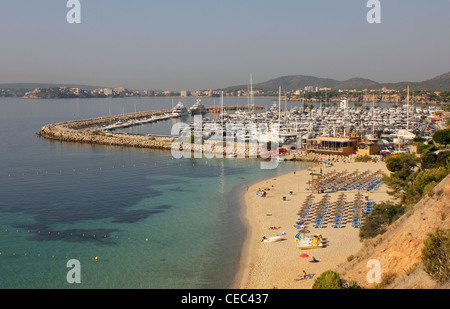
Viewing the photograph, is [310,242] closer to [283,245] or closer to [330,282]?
[283,245]

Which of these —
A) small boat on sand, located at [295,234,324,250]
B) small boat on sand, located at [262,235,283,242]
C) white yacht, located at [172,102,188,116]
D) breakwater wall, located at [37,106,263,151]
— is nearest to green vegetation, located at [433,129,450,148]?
small boat on sand, located at [295,234,324,250]

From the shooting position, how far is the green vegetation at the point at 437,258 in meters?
7.23

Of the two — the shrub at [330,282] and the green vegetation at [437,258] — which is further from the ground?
the green vegetation at [437,258]

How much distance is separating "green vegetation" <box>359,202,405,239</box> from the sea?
5.25 meters

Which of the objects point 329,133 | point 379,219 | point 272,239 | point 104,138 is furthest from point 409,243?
point 104,138

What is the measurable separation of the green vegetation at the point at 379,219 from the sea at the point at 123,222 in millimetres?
5246

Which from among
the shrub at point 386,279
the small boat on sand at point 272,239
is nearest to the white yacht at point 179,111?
the small boat on sand at point 272,239

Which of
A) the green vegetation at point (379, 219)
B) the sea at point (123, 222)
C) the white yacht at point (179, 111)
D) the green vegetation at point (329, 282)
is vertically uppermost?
the white yacht at point (179, 111)

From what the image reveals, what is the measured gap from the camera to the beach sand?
44.1ft

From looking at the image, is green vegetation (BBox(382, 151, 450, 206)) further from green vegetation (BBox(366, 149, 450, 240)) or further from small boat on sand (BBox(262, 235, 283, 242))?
small boat on sand (BBox(262, 235, 283, 242))

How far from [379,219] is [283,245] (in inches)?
158

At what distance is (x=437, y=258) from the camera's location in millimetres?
7539

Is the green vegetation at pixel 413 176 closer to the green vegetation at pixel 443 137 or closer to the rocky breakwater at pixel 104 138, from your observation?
the green vegetation at pixel 443 137
